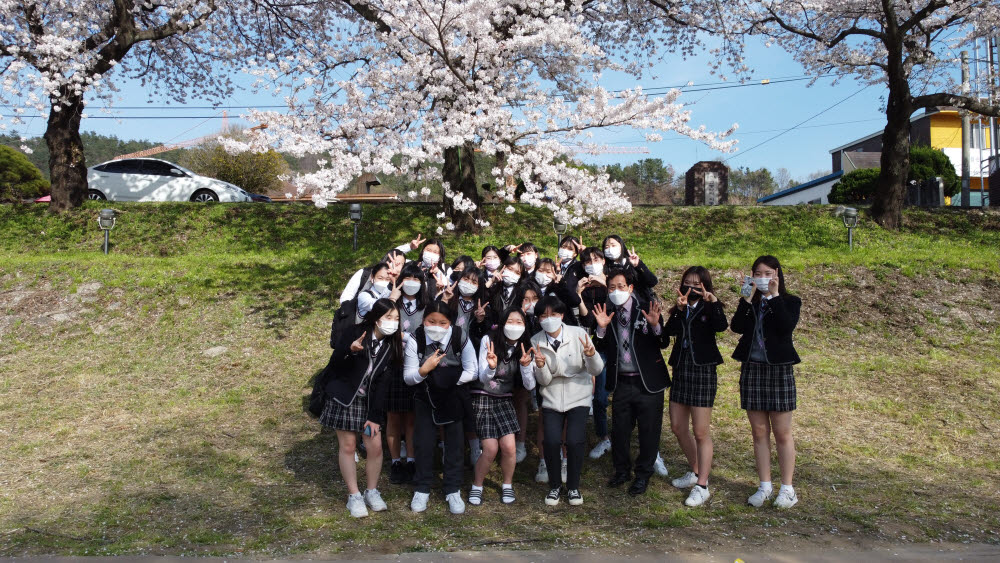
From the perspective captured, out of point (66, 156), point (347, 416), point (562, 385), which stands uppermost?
point (66, 156)

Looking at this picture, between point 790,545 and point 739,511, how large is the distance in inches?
21.0

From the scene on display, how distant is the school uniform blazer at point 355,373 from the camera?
4.29m

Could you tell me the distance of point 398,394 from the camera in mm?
4805

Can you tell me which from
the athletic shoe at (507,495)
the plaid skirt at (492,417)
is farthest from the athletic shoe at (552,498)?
the plaid skirt at (492,417)

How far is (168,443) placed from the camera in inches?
231

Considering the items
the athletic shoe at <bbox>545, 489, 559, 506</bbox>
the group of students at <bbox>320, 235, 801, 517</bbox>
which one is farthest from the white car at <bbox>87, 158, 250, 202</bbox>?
the athletic shoe at <bbox>545, 489, 559, 506</bbox>

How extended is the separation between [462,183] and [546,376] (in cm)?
823

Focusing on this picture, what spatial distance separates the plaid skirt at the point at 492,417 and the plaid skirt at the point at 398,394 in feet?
1.76

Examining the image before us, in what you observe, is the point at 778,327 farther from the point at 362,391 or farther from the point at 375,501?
the point at 375,501

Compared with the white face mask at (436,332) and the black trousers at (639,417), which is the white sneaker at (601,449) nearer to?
the black trousers at (639,417)

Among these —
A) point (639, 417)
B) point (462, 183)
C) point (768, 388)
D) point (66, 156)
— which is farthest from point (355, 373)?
point (66, 156)

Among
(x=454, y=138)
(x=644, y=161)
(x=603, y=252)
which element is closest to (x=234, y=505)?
(x=603, y=252)

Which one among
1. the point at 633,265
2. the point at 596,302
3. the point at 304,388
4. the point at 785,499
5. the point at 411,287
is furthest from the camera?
the point at 304,388

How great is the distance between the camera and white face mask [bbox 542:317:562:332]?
450 centimetres
